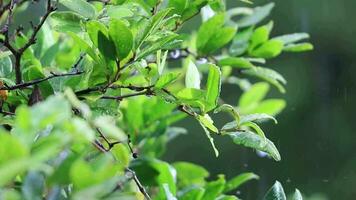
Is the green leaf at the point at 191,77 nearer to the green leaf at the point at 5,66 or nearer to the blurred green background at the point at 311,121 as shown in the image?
the green leaf at the point at 5,66

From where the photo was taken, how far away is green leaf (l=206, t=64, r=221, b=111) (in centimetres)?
73

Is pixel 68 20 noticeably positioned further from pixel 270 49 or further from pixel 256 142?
pixel 270 49

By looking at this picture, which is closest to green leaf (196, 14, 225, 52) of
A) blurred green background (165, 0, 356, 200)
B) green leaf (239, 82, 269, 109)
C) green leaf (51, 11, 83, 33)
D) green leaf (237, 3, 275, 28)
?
green leaf (237, 3, 275, 28)

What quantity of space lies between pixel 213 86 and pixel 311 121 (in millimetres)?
2676

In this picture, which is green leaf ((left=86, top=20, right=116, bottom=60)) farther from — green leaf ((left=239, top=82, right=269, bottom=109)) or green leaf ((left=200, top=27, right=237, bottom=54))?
green leaf ((left=239, top=82, right=269, bottom=109))

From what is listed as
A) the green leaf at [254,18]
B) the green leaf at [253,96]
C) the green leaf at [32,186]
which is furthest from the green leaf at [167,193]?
the green leaf at [253,96]

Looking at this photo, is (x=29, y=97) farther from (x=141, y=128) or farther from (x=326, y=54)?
(x=326, y=54)

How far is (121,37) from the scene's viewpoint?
2.35 ft

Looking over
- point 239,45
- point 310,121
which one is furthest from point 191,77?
point 310,121

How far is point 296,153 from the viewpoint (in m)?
3.01

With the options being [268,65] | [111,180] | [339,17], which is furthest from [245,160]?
[111,180]

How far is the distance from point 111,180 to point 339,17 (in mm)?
3526

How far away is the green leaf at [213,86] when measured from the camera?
73 cm

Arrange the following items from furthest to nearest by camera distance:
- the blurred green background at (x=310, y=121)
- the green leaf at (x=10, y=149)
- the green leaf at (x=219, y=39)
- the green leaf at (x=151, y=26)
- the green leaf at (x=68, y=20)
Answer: the blurred green background at (x=310, y=121) → the green leaf at (x=219, y=39) → the green leaf at (x=68, y=20) → the green leaf at (x=151, y=26) → the green leaf at (x=10, y=149)
